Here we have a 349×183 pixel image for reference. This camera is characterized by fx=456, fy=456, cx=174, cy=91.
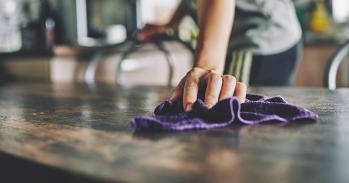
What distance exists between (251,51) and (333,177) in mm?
1145

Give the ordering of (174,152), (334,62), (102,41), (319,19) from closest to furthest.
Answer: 1. (174,152)
2. (334,62)
3. (102,41)
4. (319,19)

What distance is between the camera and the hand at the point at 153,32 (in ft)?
5.89

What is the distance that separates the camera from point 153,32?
1804 mm

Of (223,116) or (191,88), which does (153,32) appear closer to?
(191,88)

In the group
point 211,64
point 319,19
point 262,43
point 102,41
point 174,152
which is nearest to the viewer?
point 174,152

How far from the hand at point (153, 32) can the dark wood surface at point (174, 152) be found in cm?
108

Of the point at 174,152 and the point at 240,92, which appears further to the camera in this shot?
the point at 240,92

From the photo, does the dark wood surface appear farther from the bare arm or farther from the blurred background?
the blurred background

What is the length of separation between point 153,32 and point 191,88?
1123 millimetres

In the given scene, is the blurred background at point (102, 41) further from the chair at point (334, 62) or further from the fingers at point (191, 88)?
the fingers at point (191, 88)

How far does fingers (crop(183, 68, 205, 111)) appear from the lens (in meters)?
0.68

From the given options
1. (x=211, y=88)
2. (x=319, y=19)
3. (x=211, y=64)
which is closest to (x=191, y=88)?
(x=211, y=88)

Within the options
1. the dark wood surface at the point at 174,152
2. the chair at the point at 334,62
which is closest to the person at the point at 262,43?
the chair at the point at 334,62

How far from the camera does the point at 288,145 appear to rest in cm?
48
